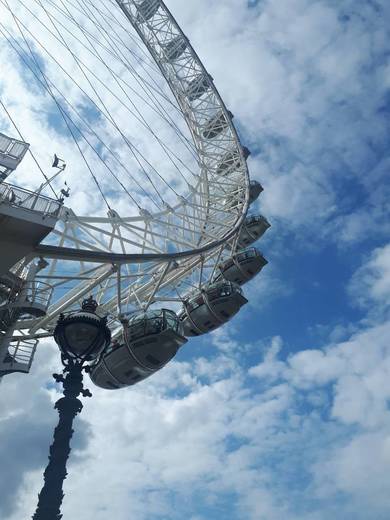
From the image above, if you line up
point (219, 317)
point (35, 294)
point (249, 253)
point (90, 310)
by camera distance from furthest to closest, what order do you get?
point (249, 253), point (219, 317), point (35, 294), point (90, 310)

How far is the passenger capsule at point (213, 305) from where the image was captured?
117ft

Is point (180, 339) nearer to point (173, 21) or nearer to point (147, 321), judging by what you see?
point (147, 321)

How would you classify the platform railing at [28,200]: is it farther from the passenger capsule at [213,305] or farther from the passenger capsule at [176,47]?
the passenger capsule at [176,47]

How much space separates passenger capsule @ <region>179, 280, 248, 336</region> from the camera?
117ft

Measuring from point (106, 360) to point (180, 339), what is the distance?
14.7 feet

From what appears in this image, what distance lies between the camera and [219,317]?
35938 mm

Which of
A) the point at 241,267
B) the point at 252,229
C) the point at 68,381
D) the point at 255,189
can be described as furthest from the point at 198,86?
the point at 68,381

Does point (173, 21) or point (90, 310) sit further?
point (173, 21)

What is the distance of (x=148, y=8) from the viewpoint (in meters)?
47.7

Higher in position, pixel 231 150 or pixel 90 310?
pixel 231 150

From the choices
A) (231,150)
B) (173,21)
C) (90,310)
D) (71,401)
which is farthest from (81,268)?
(173,21)

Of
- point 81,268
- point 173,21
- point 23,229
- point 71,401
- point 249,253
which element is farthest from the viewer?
point 173,21

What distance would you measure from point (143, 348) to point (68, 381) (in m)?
9.72

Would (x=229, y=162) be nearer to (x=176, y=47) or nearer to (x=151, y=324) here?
(x=176, y=47)
